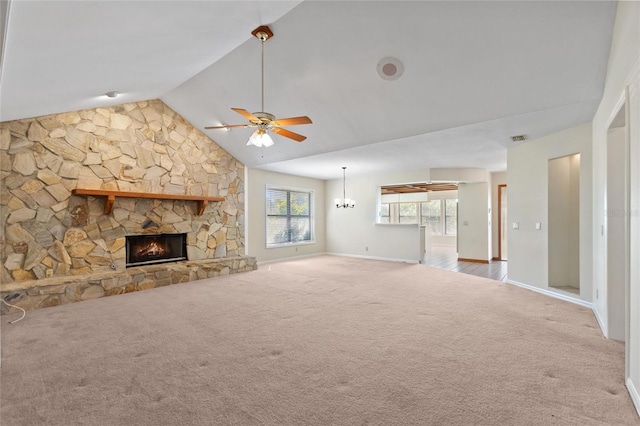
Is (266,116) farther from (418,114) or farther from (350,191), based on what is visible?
(350,191)

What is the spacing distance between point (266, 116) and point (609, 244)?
3.75m

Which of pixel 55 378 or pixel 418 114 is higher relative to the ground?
pixel 418 114

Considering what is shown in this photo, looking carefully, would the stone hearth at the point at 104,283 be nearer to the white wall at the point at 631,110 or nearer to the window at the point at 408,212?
the white wall at the point at 631,110

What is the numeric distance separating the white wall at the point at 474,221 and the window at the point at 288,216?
4420mm

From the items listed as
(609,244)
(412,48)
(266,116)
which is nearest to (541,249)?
(609,244)

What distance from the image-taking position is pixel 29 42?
7.50 ft

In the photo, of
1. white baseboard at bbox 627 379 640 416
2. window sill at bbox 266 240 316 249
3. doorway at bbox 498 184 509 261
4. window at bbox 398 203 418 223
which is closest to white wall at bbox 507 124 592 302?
white baseboard at bbox 627 379 640 416

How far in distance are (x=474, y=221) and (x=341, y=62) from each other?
251 inches

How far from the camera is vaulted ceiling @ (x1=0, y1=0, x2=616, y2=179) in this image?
2621mm

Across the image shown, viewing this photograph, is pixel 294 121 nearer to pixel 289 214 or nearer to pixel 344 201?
pixel 289 214

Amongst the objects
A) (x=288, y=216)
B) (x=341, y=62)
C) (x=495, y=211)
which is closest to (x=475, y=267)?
(x=495, y=211)

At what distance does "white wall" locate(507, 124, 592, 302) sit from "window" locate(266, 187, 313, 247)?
5540 millimetres

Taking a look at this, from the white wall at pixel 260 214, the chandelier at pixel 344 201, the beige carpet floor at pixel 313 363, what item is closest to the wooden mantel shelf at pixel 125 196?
the white wall at pixel 260 214

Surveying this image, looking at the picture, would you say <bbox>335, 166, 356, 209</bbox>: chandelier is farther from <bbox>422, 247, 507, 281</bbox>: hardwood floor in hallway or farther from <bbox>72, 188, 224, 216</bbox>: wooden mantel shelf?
<bbox>72, 188, 224, 216</bbox>: wooden mantel shelf
